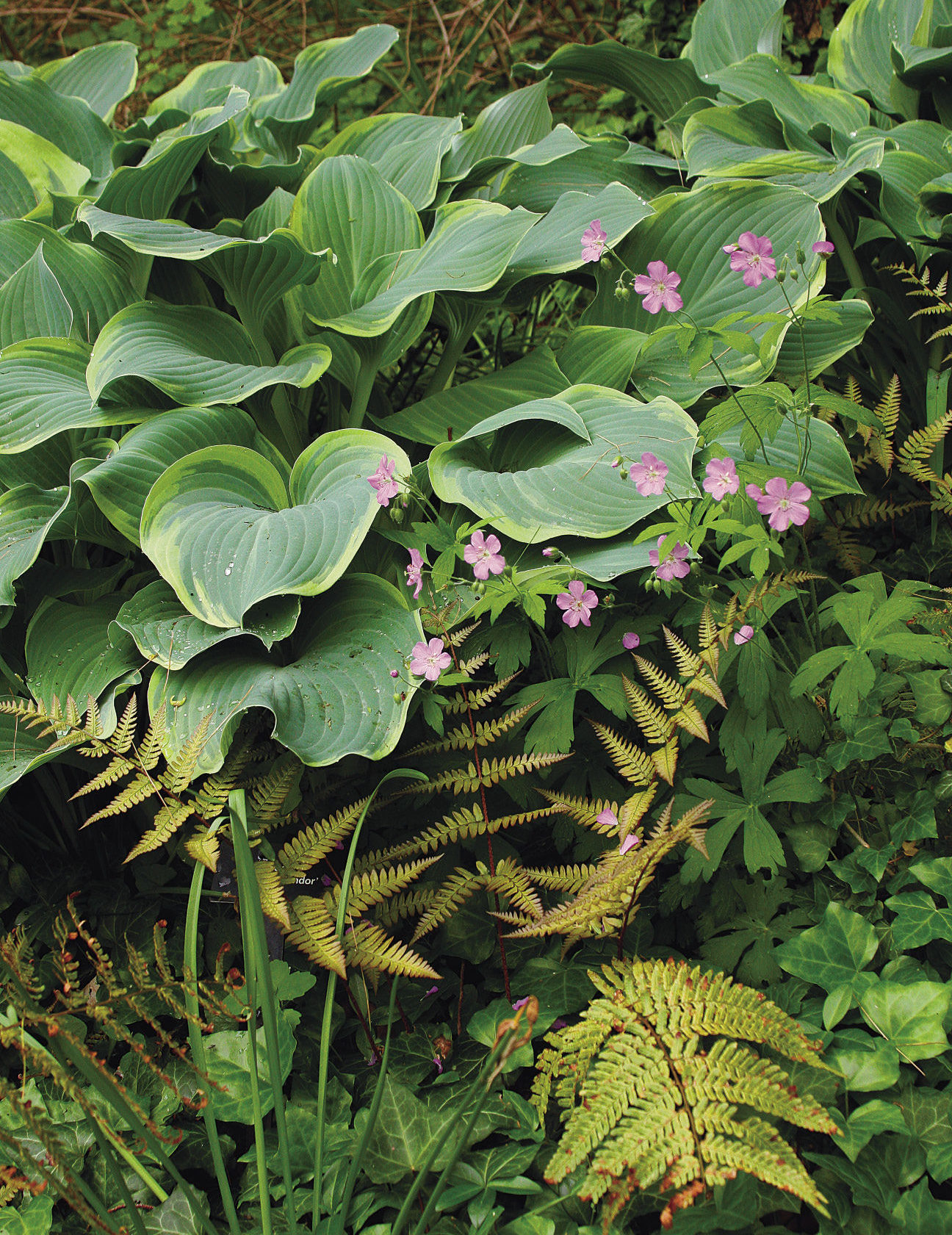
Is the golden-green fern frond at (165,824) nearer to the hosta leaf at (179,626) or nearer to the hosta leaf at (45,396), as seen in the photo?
the hosta leaf at (179,626)

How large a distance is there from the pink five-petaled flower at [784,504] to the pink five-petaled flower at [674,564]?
0.13m

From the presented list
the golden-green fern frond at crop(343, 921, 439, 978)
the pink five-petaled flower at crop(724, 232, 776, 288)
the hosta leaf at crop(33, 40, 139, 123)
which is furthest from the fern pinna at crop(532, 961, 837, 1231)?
the hosta leaf at crop(33, 40, 139, 123)

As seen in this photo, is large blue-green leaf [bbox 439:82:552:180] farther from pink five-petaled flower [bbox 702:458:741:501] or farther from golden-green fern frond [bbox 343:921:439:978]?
golden-green fern frond [bbox 343:921:439:978]

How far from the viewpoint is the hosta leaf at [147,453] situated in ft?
5.34

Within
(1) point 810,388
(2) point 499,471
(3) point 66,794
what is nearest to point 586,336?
(2) point 499,471

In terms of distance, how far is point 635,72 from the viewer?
264 centimetres

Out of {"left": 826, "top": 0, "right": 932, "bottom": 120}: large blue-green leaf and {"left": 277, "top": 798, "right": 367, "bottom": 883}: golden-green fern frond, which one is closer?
{"left": 277, "top": 798, "right": 367, "bottom": 883}: golden-green fern frond

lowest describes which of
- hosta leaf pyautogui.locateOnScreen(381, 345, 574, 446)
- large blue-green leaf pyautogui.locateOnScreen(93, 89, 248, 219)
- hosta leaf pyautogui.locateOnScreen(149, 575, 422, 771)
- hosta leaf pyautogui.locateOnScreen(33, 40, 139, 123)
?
hosta leaf pyautogui.locateOnScreen(149, 575, 422, 771)

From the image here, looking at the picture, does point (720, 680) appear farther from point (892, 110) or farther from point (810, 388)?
point (892, 110)

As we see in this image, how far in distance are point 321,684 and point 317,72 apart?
2.16 m

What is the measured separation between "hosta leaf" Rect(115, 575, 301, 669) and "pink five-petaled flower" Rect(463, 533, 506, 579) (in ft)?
1.07

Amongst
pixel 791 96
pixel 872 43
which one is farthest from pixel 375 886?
pixel 872 43

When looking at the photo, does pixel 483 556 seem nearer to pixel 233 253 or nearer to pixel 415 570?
pixel 415 570

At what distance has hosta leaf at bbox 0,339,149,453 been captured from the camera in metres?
1.75
